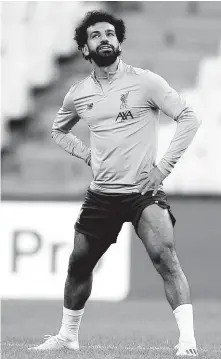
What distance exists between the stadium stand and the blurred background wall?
0.04ft

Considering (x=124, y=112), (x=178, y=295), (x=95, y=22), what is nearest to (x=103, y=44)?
(x=95, y=22)

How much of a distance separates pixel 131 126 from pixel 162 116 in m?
5.75

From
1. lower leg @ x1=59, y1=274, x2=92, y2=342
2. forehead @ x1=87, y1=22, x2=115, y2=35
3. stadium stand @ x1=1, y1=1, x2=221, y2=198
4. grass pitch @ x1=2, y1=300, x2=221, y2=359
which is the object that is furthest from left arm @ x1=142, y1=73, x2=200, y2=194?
stadium stand @ x1=1, y1=1, x2=221, y2=198

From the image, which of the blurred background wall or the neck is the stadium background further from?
the neck

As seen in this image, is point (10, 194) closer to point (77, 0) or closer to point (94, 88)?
point (77, 0)

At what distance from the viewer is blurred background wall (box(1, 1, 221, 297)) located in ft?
32.9

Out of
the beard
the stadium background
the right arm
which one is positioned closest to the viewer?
the beard

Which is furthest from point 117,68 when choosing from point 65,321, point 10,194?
point 10,194

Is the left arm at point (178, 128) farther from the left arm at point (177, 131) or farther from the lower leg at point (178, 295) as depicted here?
the lower leg at point (178, 295)

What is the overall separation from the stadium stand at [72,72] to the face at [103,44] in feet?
15.1

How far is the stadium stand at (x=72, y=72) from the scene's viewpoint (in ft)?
36.2

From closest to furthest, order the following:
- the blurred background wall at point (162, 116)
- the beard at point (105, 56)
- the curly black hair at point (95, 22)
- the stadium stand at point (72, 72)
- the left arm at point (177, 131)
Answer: the left arm at point (177, 131), the beard at point (105, 56), the curly black hair at point (95, 22), the blurred background wall at point (162, 116), the stadium stand at point (72, 72)

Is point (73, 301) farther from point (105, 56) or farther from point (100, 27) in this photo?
point (100, 27)

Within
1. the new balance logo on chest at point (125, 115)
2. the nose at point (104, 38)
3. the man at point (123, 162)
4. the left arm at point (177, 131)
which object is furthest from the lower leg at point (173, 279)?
the nose at point (104, 38)
